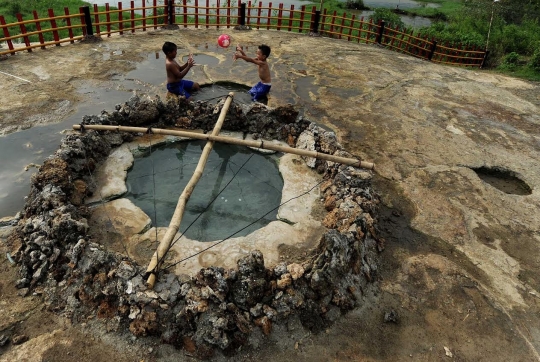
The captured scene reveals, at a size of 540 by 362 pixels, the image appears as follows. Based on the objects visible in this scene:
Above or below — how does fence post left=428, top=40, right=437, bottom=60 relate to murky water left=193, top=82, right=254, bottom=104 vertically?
above

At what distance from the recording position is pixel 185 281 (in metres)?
4.12

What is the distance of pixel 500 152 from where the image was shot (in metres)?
7.88

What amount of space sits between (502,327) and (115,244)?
4889 millimetres

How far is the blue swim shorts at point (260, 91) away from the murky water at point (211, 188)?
229cm

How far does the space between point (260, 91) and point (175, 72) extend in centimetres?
198

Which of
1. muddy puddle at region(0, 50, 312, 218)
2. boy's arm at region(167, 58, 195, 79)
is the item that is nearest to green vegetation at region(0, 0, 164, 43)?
muddy puddle at region(0, 50, 312, 218)

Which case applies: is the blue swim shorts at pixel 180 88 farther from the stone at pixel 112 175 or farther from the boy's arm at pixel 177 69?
the stone at pixel 112 175

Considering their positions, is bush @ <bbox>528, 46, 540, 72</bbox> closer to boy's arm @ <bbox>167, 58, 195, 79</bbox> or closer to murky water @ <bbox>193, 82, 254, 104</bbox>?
murky water @ <bbox>193, 82, 254, 104</bbox>

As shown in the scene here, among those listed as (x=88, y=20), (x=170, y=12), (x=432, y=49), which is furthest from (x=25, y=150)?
(x=432, y=49)

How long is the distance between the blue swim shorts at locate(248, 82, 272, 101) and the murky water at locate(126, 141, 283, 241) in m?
2.29

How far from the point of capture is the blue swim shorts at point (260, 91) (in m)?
8.57

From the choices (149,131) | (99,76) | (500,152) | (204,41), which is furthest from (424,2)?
(149,131)

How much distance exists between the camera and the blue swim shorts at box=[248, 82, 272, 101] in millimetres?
8572

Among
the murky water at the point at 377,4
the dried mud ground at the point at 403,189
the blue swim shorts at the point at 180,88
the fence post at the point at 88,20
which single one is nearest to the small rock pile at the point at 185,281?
the dried mud ground at the point at 403,189
